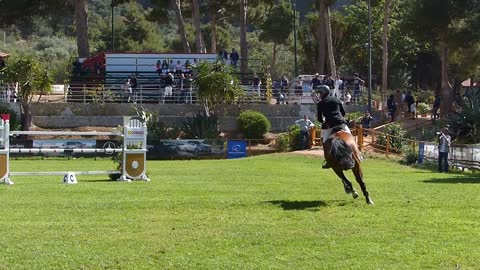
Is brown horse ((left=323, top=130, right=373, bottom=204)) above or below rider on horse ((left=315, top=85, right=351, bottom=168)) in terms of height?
below

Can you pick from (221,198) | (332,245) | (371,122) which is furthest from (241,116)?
(332,245)

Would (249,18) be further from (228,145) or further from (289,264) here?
(289,264)

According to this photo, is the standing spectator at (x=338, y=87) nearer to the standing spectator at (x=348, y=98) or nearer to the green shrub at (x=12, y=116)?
the standing spectator at (x=348, y=98)

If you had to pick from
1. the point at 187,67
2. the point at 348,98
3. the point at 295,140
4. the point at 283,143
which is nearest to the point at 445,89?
the point at 348,98

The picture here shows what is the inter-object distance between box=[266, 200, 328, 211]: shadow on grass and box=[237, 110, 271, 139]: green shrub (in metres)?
35.7

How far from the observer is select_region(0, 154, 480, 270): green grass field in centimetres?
935

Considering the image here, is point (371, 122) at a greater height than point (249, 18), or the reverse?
point (249, 18)

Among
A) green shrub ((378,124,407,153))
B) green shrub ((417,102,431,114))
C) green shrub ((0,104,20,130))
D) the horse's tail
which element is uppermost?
green shrub ((417,102,431,114))

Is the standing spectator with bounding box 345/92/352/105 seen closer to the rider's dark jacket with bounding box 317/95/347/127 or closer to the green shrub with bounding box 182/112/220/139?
the green shrub with bounding box 182/112/220/139

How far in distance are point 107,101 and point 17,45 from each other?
70.3 metres

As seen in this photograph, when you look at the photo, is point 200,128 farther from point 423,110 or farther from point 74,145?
point 423,110

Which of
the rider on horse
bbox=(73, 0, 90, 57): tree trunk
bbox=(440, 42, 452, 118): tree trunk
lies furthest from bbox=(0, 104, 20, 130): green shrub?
the rider on horse

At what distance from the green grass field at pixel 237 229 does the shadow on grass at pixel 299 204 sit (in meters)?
0.02

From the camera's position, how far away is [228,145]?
46.4 meters
